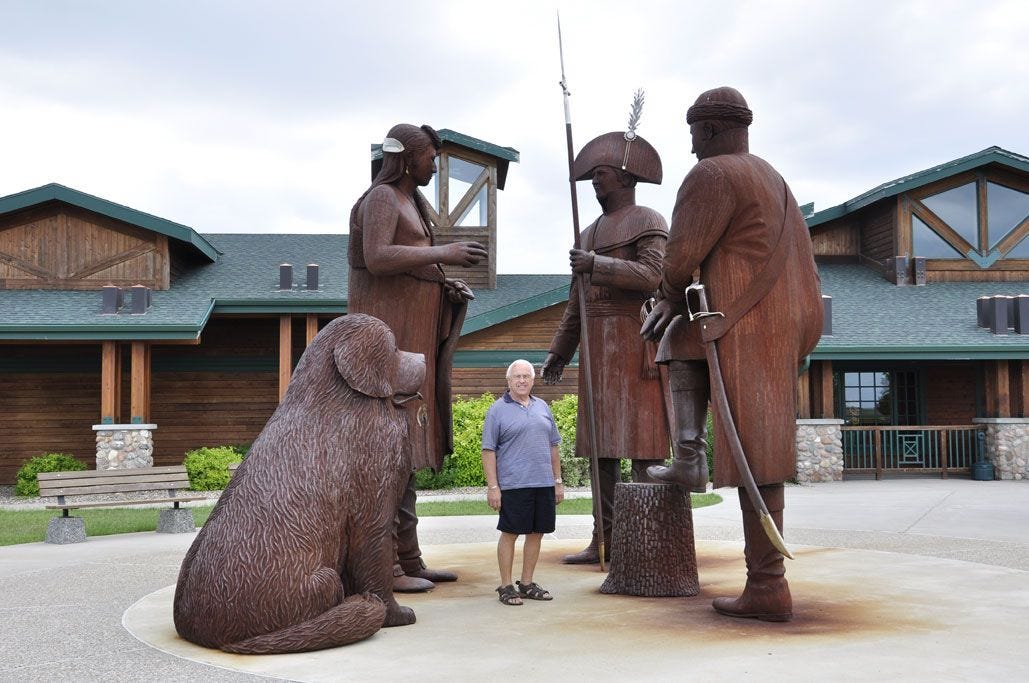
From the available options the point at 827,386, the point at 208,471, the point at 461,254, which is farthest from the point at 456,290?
the point at 827,386

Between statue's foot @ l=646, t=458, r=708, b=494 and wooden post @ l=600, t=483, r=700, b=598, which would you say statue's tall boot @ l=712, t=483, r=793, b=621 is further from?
wooden post @ l=600, t=483, r=700, b=598

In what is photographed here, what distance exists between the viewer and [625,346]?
18.5 ft

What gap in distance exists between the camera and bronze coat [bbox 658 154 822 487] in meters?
4.12

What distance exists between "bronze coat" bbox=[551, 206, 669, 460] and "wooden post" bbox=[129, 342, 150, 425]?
13.2 meters

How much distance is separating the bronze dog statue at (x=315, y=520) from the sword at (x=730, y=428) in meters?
1.36

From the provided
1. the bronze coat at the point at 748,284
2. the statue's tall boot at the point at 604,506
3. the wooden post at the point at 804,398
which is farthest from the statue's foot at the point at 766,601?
the wooden post at the point at 804,398

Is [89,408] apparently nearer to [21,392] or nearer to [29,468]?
[21,392]

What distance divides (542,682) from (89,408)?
1837 cm

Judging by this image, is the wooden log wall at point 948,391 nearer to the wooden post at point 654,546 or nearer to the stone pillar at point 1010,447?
the stone pillar at point 1010,447

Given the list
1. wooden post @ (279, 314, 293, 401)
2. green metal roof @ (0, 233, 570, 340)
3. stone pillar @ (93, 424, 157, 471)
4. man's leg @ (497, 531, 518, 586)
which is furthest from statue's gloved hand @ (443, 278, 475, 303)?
wooden post @ (279, 314, 293, 401)

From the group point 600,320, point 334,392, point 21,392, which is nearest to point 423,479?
point 21,392

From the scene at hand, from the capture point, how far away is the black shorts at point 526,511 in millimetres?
4785

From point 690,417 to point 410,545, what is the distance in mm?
1874

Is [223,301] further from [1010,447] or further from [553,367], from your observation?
[1010,447]
